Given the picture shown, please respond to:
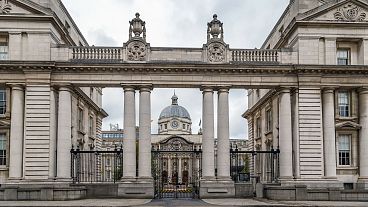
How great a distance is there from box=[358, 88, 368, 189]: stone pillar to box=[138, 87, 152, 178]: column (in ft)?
52.9

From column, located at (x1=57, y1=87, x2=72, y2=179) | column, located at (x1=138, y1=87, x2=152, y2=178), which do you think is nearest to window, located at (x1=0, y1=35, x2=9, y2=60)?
column, located at (x1=57, y1=87, x2=72, y2=179)

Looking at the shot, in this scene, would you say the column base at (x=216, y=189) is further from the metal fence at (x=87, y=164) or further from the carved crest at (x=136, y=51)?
the carved crest at (x=136, y=51)

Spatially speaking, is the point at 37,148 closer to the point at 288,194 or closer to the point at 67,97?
the point at 67,97

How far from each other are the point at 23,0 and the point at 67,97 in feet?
25.6

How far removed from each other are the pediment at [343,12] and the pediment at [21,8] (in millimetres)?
20307

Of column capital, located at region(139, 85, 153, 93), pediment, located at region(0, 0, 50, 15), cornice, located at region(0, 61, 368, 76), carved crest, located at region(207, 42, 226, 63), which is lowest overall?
column capital, located at region(139, 85, 153, 93)

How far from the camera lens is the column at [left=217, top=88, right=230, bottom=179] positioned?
39.3 metres

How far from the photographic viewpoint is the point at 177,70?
39688mm

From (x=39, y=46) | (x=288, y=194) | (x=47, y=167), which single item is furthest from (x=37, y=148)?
(x=288, y=194)

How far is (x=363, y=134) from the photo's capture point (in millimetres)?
40594

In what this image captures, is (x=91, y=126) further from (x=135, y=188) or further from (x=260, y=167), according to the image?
(x=135, y=188)

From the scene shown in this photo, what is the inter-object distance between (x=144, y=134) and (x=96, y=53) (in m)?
7.14

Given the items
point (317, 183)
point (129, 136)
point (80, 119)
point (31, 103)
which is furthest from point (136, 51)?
point (317, 183)

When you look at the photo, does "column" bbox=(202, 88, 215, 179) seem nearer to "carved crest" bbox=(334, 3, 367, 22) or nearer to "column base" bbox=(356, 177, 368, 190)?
"column base" bbox=(356, 177, 368, 190)
